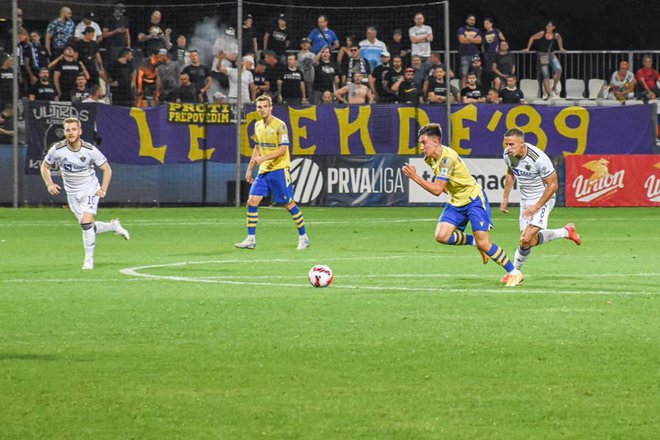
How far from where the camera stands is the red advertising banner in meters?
30.3

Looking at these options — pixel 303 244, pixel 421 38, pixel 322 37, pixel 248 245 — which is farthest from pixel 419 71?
pixel 248 245

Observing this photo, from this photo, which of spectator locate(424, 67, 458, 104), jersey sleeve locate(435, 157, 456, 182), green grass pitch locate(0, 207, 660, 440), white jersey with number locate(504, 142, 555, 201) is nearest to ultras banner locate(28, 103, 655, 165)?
spectator locate(424, 67, 458, 104)

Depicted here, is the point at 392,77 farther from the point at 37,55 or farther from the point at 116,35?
the point at 37,55

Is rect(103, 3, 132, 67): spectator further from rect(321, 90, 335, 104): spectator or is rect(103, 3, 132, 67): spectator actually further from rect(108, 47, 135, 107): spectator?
rect(321, 90, 335, 104): spectator

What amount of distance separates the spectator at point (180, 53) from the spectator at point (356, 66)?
3.99m

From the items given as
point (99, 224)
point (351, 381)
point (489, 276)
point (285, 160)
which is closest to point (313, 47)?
point (285, 160)

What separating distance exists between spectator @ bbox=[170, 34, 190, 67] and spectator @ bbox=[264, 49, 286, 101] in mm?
1961

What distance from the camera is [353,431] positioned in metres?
6.84

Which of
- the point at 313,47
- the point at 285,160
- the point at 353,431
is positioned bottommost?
the point at 353,431

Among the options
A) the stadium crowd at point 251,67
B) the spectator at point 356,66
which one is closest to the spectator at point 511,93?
the stadium crowd at point 251,67

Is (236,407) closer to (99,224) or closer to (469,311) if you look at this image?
(469,311)

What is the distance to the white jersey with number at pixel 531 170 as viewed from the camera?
15.2 meters

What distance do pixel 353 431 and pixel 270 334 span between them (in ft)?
11.6

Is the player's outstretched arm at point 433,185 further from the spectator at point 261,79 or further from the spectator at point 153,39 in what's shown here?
the spectator at point 153,39
